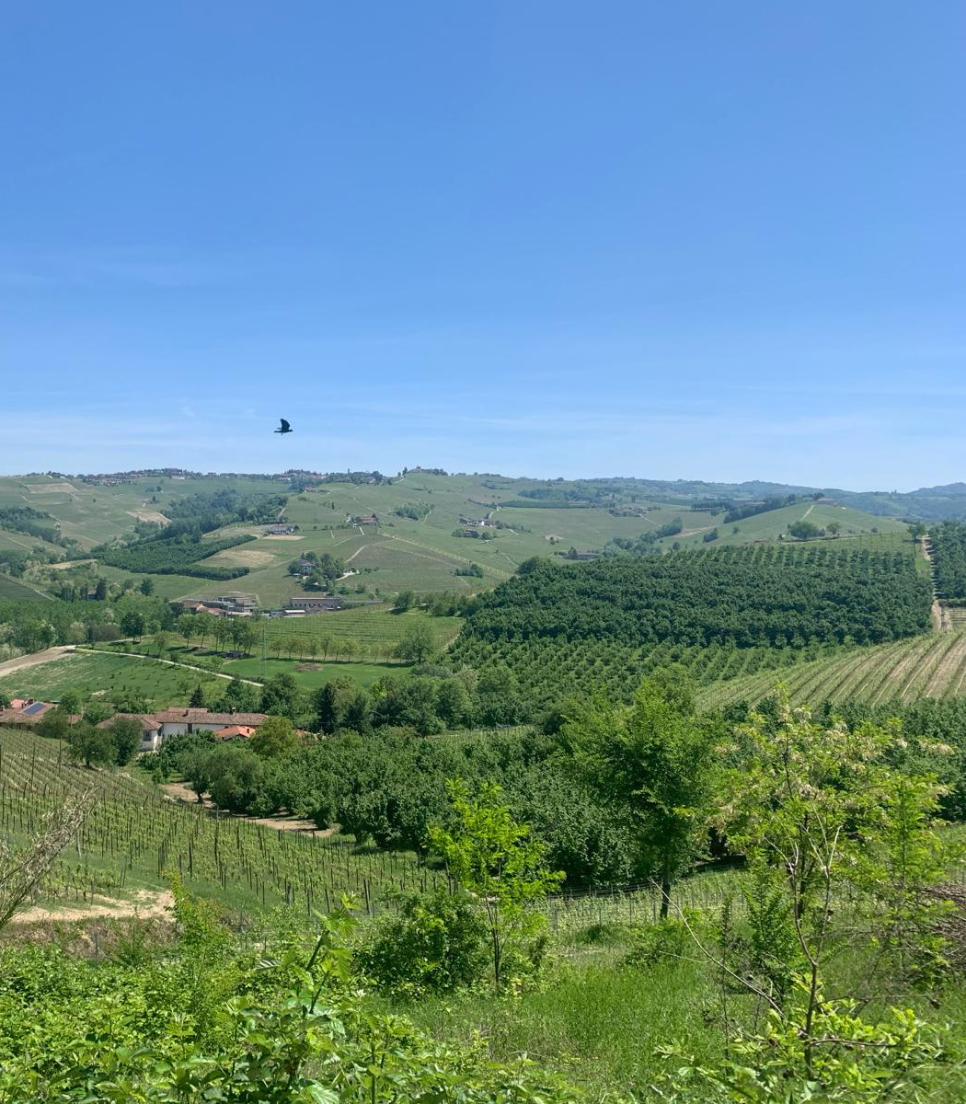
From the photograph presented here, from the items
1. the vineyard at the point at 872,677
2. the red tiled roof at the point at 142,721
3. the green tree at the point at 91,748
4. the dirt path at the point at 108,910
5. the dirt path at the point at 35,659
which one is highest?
the dirt path at the point at 108,910

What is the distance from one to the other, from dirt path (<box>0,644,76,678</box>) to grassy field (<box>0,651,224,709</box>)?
1441 mm

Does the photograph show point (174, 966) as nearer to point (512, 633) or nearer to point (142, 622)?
point (512, 633)

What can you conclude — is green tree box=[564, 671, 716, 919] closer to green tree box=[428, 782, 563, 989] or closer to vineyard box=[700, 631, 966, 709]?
green tree box=[428, 782, 563, 989]

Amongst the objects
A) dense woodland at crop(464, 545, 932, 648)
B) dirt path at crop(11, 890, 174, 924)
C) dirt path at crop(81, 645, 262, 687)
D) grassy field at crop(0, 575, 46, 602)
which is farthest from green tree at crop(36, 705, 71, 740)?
grassy field at crop(0, 575, 46, 602)

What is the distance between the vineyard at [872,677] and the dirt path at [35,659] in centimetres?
8931

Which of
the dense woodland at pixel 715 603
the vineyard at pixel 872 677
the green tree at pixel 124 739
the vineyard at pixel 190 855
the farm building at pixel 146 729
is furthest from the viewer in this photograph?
the dense woodland at pixel 715 603

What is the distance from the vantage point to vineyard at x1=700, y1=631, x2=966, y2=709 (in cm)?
6294

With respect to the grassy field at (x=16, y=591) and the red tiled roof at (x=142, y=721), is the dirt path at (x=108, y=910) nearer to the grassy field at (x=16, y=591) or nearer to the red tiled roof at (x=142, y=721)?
the red tiled roof at (x=142, y=721)

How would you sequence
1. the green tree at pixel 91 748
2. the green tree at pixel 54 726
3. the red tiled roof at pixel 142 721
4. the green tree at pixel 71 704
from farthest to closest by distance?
the green tree at pixel 71 704, the red tiled roof at pixel 142 721, the green tree at pixel 54 726, the green tree at pixel 91 748

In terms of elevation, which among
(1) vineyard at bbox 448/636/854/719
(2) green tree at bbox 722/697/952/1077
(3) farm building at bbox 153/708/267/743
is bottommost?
(3) farm building at bbox 153/708/267/743

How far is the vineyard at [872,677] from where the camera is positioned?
6294 cm

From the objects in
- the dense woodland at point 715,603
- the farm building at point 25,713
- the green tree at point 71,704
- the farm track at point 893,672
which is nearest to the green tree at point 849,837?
the farm track at point 893,672

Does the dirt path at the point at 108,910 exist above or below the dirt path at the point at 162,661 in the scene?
above

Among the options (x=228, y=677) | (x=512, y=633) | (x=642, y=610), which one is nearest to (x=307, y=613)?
(x=228, y=677)
